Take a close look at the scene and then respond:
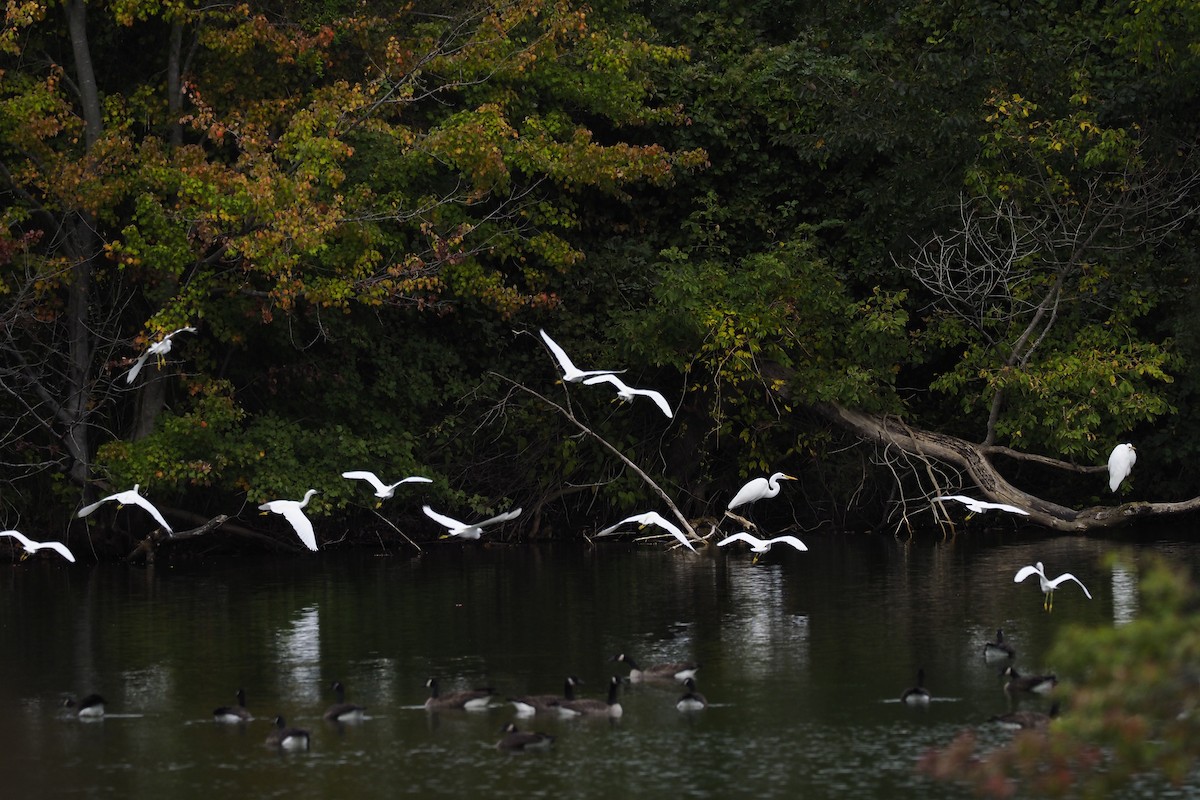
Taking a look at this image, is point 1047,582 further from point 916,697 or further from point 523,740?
point 523,740

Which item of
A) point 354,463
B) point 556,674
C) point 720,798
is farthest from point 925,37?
point 720,798

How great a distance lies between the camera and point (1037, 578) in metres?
Result: 22.9

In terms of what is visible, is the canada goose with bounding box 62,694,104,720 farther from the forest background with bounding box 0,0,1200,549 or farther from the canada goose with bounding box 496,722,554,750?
the forest background with bounding box 0,0,1200,549

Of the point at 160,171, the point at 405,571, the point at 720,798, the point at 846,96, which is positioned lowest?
the point at 720,798

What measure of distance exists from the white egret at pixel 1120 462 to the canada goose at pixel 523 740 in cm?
1501

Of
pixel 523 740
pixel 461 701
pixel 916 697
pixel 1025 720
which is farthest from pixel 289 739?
pixel 1025 720

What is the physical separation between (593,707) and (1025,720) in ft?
11.1

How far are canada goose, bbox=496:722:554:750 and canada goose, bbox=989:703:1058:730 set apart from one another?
3.40 m

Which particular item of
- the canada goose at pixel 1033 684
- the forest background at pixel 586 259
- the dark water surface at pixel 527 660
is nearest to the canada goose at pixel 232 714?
the dark water surface at pixel 527 660

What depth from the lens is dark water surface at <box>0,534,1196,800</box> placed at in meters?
13.2

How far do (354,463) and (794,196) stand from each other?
9.75 metres

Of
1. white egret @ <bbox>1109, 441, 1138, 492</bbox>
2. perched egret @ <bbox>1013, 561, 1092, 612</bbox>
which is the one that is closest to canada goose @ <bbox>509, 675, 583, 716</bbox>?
perched egret @ <bbox>1013, 561, 1092, 612</bbox>

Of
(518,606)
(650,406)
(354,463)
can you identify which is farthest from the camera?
(650,406)

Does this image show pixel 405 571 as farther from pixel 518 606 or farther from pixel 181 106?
pixel 181 106
